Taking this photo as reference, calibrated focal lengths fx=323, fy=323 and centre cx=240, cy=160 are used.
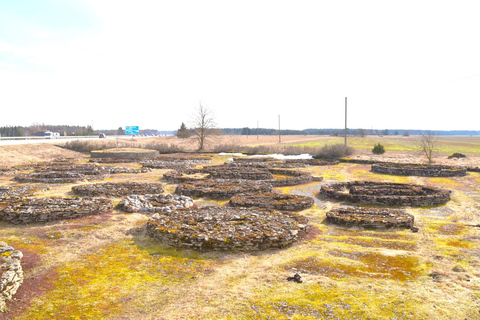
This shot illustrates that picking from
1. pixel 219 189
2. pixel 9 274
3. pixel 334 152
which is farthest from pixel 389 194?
pixel 334 152

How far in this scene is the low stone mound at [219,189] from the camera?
16.2m

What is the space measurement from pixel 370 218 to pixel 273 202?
12.9 feet

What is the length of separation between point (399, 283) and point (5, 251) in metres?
9.35

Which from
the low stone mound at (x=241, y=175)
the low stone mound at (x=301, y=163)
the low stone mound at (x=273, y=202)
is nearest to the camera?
the low stone mound at (x=273, y=202)

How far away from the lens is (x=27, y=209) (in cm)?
1188

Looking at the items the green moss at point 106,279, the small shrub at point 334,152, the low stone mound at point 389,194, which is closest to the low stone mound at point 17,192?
the green moss at point 106,279

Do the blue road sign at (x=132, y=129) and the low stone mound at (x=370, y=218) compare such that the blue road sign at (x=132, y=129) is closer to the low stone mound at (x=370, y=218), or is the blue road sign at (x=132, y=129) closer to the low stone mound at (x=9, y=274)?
the low stone mound at (x=370, y=218)

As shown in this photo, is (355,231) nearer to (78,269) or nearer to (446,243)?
(446,243)

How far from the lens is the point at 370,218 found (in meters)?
11.5

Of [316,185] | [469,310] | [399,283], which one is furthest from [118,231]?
[316,185]

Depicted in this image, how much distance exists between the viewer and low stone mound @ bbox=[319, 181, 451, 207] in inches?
580

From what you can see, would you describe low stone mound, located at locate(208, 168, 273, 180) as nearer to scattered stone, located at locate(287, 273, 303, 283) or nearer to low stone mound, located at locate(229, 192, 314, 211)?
low stone mound, located at locate(229, 192, 314, 211)

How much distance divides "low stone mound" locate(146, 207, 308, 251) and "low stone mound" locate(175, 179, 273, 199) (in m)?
4.20

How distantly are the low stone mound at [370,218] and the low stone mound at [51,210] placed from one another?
30.0ft
